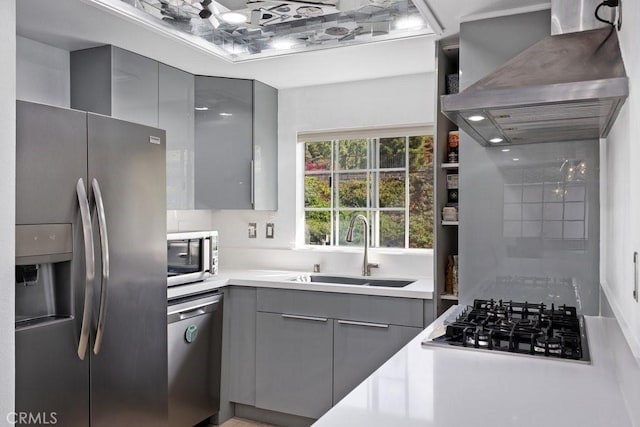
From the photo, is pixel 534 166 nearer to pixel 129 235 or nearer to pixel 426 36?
pixel 426 36

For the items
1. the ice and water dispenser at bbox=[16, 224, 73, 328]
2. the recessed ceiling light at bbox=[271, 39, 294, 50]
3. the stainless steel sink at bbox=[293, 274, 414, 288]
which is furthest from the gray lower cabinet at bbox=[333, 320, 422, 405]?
the recessed ceiling light at bbox=[271, 39, 294, 50]

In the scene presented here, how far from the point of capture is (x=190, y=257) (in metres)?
3.05

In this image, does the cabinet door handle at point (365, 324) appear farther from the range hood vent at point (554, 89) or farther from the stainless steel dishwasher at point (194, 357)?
the range hood vent at point (554, 89)

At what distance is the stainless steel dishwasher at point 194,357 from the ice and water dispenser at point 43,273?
0.72 meters

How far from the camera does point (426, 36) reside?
2592mm

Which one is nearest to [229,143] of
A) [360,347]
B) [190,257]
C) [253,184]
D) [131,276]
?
[253,184]

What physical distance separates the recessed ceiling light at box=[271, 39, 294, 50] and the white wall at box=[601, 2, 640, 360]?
5.25 ft

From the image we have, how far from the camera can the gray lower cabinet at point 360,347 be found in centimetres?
276

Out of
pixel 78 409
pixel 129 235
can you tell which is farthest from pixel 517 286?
pixel 78 409

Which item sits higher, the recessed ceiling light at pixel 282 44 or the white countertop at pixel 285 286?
the recessed ceiling light at pixel 282 44

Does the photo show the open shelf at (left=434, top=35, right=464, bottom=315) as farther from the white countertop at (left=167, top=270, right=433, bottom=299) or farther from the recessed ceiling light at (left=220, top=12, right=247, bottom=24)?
the recessed ceiling light at (left=220, top=12, right=247, bottom=24)

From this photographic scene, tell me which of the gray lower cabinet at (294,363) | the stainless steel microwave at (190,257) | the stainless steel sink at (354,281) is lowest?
the gray lower cabinet at (294,363)

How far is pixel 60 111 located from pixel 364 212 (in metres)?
2.09

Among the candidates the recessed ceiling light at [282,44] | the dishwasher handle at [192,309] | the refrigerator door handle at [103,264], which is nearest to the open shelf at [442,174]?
the recessed ceiling light at [282,44]
